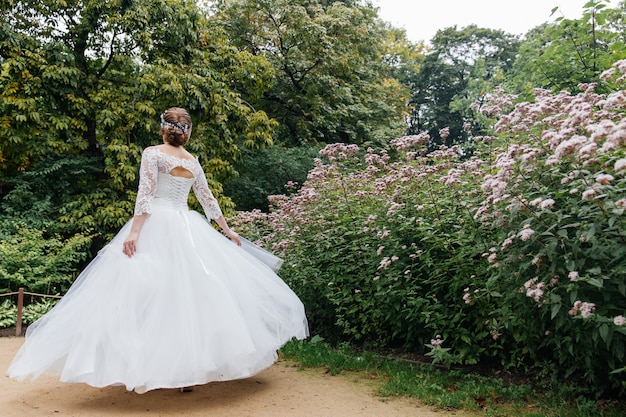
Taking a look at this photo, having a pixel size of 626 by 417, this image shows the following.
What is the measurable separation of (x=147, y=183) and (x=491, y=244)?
8.55ft

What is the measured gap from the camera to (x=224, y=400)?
4.02 metres

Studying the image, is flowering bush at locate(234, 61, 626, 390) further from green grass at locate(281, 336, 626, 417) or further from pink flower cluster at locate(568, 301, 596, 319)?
green grass at locate(281, 336, 626, 417)

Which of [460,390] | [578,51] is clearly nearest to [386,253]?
[460,390]

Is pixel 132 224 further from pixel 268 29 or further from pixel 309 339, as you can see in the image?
pixel 268 29

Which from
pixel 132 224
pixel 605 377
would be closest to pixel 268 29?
pixel 132 224

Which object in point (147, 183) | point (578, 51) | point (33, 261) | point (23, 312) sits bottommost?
point (23, 312)

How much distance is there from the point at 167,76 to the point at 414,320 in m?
8.65

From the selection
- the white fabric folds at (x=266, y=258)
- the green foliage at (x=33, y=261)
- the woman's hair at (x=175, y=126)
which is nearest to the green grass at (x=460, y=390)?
the white fabric folds at (x=266, y=258)

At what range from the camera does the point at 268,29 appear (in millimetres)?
18469

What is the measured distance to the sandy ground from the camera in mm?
3717

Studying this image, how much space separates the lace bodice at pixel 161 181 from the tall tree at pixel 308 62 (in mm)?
13973

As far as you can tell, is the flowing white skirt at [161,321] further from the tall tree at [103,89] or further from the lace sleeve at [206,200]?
the tall tree at [103,89]

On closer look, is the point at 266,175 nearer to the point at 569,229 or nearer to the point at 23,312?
the point at 23,312

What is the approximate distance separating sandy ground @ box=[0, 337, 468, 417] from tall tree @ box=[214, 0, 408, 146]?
14278 millimetres
